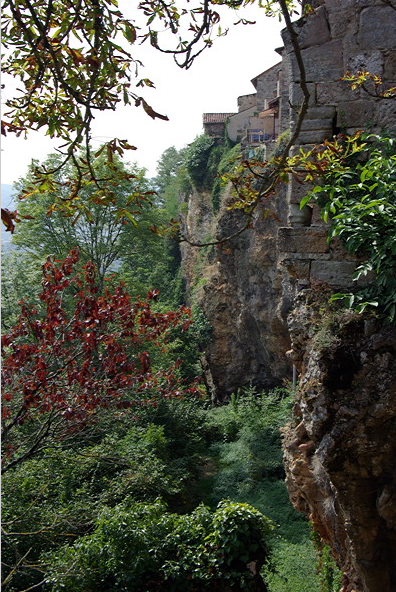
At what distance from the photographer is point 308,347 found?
440cm

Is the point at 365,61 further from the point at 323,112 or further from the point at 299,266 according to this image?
the point at 299,266

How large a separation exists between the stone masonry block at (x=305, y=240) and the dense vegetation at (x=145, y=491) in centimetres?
118

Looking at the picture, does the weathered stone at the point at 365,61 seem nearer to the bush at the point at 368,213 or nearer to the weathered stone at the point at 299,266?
the bush at the point at 368,213

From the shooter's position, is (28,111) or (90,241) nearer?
(28,111)

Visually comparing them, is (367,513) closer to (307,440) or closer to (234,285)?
(307,440)

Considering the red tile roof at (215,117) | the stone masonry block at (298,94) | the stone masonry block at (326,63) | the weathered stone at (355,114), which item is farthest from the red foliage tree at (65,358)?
the red tile roof at (215,117)

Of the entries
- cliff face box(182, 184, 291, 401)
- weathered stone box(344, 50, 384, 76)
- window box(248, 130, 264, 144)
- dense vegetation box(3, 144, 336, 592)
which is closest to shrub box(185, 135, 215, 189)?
window box(248, 130, 264, 144)

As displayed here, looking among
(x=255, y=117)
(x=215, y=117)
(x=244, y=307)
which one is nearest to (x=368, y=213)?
(x=244, y=307)

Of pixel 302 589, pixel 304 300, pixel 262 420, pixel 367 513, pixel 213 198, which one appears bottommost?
pixel 302 589

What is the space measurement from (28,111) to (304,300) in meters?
2.62

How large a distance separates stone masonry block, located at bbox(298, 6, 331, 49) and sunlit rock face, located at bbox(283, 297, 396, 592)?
2241 mm

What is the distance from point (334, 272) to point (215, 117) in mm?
21324

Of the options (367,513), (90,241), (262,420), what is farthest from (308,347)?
(90,241)

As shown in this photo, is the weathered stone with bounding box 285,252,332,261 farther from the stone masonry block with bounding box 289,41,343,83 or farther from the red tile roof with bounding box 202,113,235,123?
the red tile roof with bounding box 202,113,235,123
